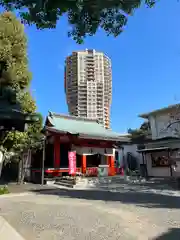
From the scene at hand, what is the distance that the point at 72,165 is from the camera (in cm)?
1645

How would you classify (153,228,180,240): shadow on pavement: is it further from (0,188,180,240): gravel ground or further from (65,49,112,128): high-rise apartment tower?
(65,49,112,128): high-rise apartment tower

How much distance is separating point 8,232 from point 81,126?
19442 mm

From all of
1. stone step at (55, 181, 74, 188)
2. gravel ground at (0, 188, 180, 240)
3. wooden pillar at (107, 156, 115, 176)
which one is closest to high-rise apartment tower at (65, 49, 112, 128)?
wooden pillar at (107, 156, 115, 176)

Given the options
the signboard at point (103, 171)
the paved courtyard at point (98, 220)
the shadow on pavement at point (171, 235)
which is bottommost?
the shadow on pavement at point (171, 235)

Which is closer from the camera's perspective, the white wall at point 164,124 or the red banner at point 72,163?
the white wall at point 164,124

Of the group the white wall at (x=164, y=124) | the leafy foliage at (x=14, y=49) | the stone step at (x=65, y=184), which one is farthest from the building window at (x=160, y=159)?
the leafy foliage at (x=14, y=49)

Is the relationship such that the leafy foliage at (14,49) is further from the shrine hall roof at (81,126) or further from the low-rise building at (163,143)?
the low-rise building at (163,143)

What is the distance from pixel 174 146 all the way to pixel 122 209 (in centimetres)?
1052

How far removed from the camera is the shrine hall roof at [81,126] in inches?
809

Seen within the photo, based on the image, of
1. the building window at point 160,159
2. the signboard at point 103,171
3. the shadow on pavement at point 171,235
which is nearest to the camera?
the shadow on pavement at point 171,235

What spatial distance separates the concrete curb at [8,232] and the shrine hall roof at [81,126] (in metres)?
13.4

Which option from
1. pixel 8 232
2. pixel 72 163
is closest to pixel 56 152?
pixel 72 163

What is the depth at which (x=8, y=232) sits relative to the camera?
17.0ft

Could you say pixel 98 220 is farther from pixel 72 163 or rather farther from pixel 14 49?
pixel 72 163
